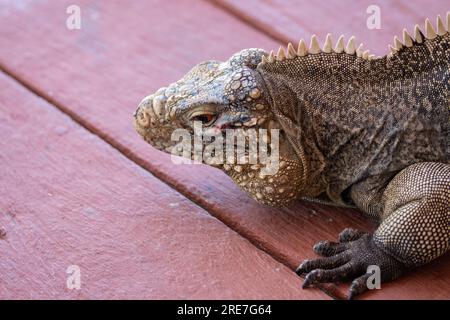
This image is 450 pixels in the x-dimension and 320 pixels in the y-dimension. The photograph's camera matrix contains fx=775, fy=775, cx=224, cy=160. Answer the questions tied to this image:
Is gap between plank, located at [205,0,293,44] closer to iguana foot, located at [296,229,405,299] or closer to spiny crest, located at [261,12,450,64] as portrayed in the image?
spiny crest, located at [261,12,450,64]

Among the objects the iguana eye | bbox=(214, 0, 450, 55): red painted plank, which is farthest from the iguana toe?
bbox=(214, 0, 450, 55): red painted plank

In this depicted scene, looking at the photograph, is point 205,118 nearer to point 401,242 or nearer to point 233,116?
point 233,116

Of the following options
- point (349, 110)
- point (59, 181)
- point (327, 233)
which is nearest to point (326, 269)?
point (327, 233)

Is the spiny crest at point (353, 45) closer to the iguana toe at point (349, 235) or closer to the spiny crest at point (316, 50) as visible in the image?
the spiny crest at point (316, 50)

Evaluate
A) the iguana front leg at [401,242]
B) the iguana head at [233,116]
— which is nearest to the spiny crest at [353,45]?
the iguana head at [233,116]

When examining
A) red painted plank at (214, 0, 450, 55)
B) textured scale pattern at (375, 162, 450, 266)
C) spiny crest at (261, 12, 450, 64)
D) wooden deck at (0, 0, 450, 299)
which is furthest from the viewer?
red painted plank at (214, 0, 450, 55)

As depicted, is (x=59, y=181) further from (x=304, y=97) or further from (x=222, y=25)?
(x=222, y=25)
